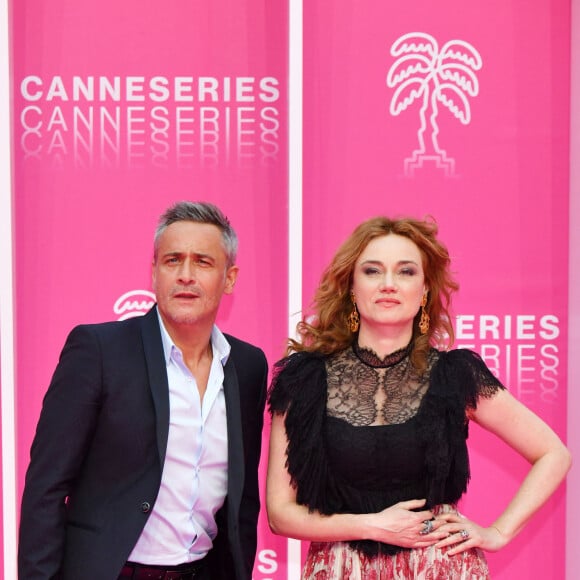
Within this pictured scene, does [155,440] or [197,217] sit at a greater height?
[197,217]

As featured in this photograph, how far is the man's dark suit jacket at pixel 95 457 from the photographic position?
209 centimetres

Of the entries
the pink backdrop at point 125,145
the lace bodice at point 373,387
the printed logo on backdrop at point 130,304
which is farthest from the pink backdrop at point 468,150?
the lace bodice at point 373,387

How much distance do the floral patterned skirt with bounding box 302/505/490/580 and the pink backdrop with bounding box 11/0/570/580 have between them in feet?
3.97

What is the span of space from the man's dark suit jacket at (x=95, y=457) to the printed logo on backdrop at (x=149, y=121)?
1.30 metres

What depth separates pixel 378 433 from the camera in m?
2.21

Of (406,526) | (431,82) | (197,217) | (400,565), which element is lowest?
(400,565)

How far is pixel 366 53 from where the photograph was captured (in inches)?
133

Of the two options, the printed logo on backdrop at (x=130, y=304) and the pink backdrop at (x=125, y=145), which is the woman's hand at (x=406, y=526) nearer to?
the pink backdrop at (x=125, y=145)

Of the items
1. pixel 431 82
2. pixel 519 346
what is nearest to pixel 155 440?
pixel 519 346

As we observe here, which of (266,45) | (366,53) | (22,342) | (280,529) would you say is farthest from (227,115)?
(280,529)

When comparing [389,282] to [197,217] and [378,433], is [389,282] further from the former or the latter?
[197,217]

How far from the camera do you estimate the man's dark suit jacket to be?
209cm

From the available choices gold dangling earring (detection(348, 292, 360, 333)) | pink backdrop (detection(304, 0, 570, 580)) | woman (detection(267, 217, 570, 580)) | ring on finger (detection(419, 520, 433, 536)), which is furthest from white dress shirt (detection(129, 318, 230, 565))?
pink backdrop (detection(304, 0, 570, 580))

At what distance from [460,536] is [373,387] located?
17.7 inches
